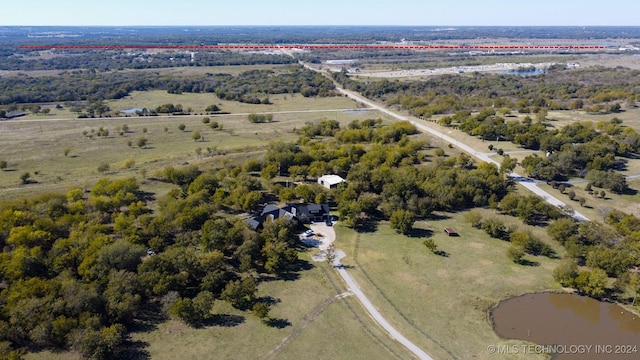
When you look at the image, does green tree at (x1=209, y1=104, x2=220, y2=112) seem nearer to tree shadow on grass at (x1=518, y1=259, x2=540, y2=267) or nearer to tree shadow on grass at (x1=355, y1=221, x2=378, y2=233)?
tree shadow on grass at (x1=355, y1=221, x2=378, y2=233)

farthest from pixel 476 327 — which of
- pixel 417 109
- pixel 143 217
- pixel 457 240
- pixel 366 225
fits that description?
pixel 417 109

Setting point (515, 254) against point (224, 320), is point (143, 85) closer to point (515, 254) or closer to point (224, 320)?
point (224, 320)

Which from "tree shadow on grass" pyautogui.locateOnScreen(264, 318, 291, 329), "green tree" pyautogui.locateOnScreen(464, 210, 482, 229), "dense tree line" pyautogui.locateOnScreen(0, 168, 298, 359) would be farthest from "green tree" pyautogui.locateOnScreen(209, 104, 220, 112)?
"tree shadow on grass" pyautogui.locateOnScreen(264, 318, 291, 329)

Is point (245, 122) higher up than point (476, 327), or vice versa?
point (245, 122)

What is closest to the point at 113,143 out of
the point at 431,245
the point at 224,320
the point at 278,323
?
the point at 224,320

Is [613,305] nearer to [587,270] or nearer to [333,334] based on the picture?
[587,270]
